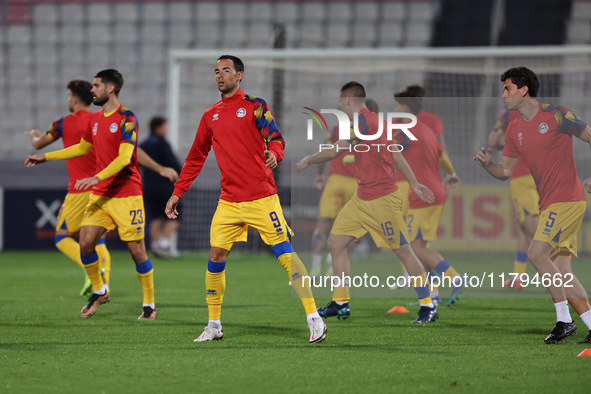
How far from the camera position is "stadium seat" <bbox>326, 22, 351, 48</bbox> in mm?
17688

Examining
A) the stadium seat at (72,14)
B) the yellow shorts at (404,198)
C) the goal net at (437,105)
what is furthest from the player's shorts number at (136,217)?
the stadium seat at (72,14)

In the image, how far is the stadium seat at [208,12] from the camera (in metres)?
18.2

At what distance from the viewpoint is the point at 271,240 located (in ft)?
14.6

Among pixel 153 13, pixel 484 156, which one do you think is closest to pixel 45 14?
pixel 153 13

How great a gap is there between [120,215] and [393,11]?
14202mm

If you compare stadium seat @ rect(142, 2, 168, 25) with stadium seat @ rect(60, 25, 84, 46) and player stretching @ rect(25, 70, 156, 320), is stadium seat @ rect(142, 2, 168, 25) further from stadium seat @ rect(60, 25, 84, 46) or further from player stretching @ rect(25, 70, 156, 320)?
player stretching @ rect(25, 70, 156, 320)

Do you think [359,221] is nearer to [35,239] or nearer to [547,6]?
[35,239]

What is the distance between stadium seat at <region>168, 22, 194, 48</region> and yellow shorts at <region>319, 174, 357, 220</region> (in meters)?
10.8

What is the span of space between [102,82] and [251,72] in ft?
23.8

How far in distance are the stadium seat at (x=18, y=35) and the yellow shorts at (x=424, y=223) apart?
15.1m

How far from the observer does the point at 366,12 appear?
1809cm

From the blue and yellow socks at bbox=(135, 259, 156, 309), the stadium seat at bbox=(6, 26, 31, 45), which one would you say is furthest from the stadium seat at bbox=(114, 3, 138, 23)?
the blue and yellow socks at bbox=(135, 259, 156, 309)

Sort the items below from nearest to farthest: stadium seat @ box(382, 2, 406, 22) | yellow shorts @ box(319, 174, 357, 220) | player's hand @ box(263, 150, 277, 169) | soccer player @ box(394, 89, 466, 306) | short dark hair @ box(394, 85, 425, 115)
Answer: player's hand @ box(263, 150, 277, 169) → short dark hair @ box(394, 85, 425, 115) → soccer player @ box(394, 89, 466, 306) → yellow shorts @ box(319, 174, 357, 220) → stadium seat @ box(382, 2, 406, 22)

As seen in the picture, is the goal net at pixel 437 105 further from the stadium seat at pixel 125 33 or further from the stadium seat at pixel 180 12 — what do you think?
the stadium seat at pixel 125 33
